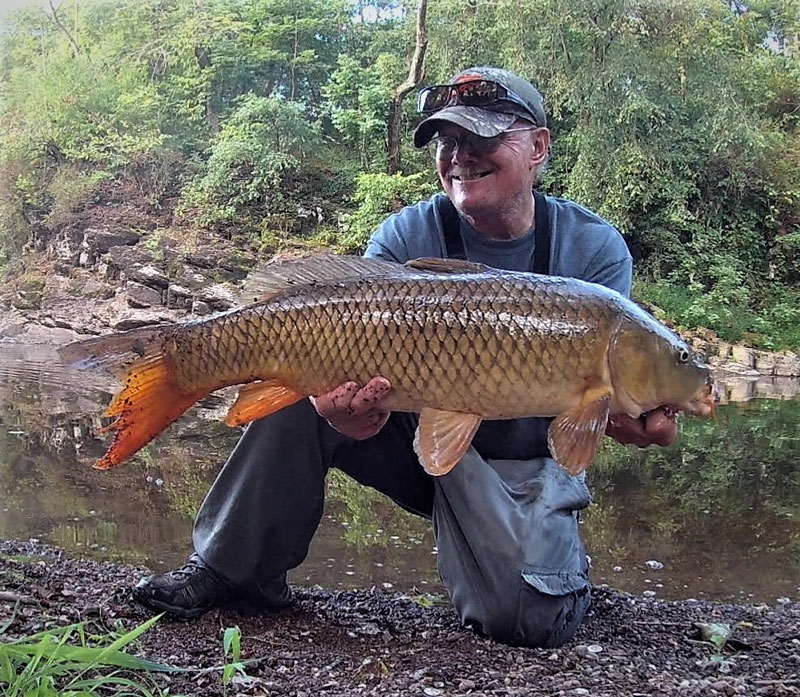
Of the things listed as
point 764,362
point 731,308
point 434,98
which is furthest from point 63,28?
point 434,98

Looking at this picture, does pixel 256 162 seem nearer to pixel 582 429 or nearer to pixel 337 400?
pixel 337 400

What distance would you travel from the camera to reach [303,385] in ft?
5.42

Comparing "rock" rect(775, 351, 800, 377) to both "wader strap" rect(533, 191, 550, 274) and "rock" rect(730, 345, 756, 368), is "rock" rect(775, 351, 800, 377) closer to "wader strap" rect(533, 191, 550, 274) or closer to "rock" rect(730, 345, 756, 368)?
"rock" rect(730, 345, 756, 368)

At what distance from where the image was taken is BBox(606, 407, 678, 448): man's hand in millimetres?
1690

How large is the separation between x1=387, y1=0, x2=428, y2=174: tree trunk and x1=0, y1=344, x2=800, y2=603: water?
352 inches

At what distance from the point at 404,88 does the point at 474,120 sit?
1217cm

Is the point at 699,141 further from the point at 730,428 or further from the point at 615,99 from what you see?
the point at 730,428

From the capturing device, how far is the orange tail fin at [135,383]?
159 cm

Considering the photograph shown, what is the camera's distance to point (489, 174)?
2.16 meters

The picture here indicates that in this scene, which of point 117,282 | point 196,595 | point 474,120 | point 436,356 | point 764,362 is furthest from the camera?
point 117,282

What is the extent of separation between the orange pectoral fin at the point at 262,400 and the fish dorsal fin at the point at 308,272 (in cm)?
17

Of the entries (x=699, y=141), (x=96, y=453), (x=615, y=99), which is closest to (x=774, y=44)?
(x=699, y=141)

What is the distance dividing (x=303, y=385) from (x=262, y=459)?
1.25 feet

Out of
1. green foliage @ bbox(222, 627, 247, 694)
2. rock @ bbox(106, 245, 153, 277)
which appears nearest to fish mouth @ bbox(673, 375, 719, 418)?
green foliage @ bbox(222, 627, 247, 694)
